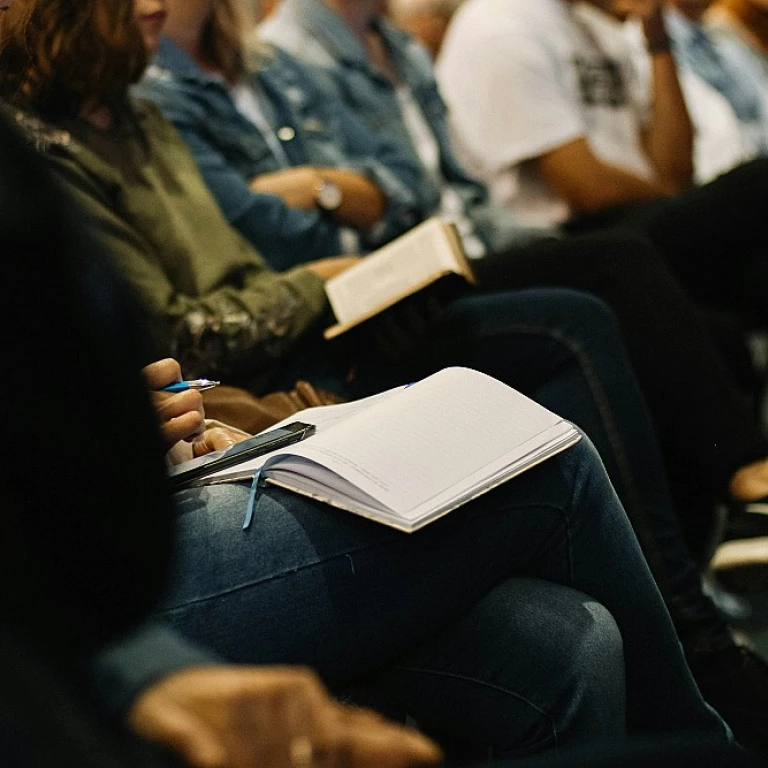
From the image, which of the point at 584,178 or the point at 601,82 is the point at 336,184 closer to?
the point at 584,178

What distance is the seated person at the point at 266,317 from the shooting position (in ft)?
3.98

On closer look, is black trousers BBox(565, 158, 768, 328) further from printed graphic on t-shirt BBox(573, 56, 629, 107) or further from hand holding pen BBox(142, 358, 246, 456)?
hand holding pen BBox(142, 358, 246, 456)

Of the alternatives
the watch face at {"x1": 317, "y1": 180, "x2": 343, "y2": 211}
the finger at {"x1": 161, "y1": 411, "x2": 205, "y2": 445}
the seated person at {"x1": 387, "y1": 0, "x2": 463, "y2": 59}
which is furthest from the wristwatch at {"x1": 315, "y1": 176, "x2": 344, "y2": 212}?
the seated person at {"x1": 387, "y1": 0, "x2": 463, "y2": 59}

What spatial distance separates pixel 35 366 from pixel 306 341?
2.76 ft

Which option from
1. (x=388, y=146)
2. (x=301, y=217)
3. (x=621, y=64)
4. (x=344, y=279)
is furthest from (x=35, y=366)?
(x=621, y=64)

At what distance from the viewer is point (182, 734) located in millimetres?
479

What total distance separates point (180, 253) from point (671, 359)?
0.64 metres

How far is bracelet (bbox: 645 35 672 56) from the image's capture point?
98.0 inches

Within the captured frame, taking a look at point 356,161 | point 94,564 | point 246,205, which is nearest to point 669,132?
point 356,161

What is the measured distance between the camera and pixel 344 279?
139cm

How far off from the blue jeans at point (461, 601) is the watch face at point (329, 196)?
2.85 feet

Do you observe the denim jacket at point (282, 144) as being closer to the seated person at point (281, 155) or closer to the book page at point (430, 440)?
the seated person at point (281, 155)

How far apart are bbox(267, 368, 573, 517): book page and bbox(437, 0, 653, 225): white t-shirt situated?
1.28m

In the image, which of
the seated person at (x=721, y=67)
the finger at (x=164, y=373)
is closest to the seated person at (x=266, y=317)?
the finger at (x=164, y=373)
